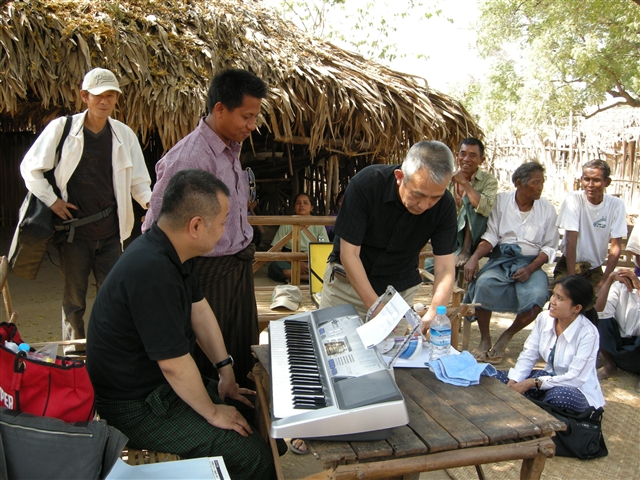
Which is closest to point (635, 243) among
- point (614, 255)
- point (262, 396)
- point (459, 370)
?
point (614, 255)

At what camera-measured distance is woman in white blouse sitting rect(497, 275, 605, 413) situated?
11.3 feet

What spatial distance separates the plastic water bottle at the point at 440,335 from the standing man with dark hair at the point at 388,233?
0.45 feet

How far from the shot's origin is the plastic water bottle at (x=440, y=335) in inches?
101

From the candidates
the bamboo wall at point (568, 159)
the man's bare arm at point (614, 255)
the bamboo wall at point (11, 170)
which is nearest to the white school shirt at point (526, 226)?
the man's bare arm at point (614, 255)

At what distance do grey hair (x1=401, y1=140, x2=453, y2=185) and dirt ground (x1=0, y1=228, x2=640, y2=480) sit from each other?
1811 mm

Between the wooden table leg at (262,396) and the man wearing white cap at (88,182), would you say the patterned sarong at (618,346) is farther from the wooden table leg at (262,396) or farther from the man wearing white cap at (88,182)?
the man wearing white cap at (88,182)

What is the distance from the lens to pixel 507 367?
487cm

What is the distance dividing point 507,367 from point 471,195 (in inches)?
61.3

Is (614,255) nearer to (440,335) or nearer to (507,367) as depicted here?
(507,367)

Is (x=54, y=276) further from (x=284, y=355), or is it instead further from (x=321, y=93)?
(x=284, y=355)

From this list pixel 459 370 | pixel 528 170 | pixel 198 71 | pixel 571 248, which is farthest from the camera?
pixel 198 71

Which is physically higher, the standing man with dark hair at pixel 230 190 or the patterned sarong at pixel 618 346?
the standing man with dark hair at pixel 230 190

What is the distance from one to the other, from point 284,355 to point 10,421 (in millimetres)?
996

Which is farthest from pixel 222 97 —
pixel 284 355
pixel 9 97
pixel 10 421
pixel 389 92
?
pixel 389 92
